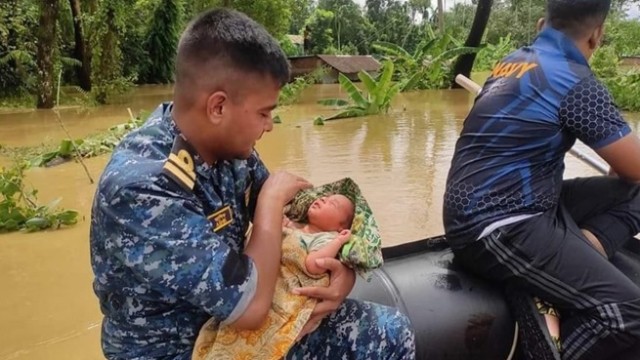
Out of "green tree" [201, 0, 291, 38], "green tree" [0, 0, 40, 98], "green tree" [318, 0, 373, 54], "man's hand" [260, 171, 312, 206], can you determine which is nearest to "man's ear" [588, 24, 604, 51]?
"man's hand" [260, 171, 312, 206]

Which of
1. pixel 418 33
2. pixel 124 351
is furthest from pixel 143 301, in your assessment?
pixel 418 33

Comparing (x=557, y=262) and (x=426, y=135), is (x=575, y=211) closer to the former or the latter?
(x=557, y=262)

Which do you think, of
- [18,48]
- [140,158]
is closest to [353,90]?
[18,48]

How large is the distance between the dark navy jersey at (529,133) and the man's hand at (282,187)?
2.29 feet

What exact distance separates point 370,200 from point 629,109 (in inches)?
333

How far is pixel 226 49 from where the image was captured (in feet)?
4.91

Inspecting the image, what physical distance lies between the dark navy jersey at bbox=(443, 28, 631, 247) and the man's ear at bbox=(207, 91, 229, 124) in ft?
3.46

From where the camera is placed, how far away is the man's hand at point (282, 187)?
1702mm

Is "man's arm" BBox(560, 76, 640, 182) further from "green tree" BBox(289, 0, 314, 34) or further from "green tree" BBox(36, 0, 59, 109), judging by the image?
"green tree" BBox(289, 0, 314, 34)

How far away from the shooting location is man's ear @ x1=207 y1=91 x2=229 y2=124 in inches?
58.6

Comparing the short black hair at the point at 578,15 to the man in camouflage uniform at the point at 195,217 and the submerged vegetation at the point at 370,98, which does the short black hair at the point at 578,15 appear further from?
the submerged vegetation at the point at 370,98

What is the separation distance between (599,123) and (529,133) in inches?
8.8

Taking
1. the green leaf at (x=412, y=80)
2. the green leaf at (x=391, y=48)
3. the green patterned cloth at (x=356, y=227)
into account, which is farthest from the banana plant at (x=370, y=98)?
the green patterned cloth at (x=356, y=227)

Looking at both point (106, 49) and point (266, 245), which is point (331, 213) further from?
point (106, 49)
